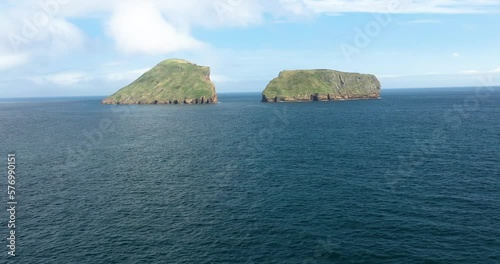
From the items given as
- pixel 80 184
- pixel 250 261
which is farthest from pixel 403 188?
pixel 80 184

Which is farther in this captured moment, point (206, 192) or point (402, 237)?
point (206, 192)

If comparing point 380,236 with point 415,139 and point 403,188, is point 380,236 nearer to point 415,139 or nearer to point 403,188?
point 403,188

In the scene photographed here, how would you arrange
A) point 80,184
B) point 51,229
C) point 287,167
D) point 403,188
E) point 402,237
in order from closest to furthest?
point 402,237
point 51,229
point 403,188
point 80,184
point 287,167

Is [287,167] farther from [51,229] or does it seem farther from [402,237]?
[51,229]

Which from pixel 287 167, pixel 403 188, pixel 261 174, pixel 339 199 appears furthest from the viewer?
pixel 287 167

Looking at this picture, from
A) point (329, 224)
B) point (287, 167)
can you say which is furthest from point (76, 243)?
point (287, 167)

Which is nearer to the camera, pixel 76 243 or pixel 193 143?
pixel 76 243
